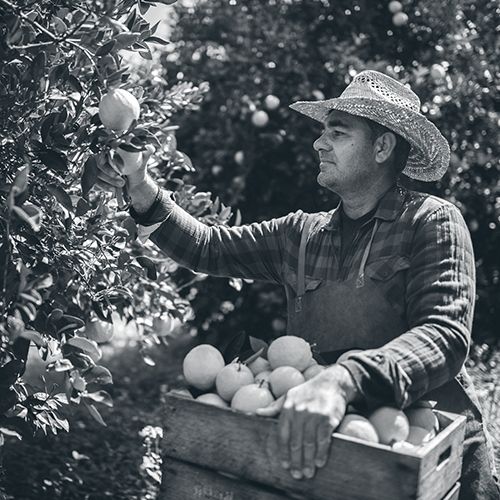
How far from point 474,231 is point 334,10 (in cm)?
186

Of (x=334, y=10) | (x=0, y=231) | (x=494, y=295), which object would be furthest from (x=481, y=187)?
(x=0, y=231)

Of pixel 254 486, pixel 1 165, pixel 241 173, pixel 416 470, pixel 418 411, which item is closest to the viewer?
pixel 416 470

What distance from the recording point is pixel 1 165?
7.37 ft

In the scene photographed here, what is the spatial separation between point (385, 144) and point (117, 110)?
0.98 metres

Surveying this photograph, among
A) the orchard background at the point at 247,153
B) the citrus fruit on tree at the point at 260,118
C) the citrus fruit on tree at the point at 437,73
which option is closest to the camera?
the orchard background at the point at 247,153

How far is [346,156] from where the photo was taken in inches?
102

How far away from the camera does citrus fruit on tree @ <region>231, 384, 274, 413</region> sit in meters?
1.95

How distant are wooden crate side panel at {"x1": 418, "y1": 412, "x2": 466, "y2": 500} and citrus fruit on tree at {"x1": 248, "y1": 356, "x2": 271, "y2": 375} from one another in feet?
→ 1.65

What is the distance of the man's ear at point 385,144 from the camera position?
Result: 8.71 feet

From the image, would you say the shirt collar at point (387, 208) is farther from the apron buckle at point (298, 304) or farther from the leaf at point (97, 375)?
the leaf at point (97, 375)

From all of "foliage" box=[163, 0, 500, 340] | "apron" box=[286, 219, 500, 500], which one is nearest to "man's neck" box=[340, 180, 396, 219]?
"apron" box=[286, 219, 500, 500]

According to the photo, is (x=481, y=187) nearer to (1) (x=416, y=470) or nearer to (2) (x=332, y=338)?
(2) (x=332, y=338)

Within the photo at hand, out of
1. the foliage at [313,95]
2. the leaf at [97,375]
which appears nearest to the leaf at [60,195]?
the leaf at [97,375]

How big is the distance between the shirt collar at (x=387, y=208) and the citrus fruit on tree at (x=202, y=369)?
0.70 m
